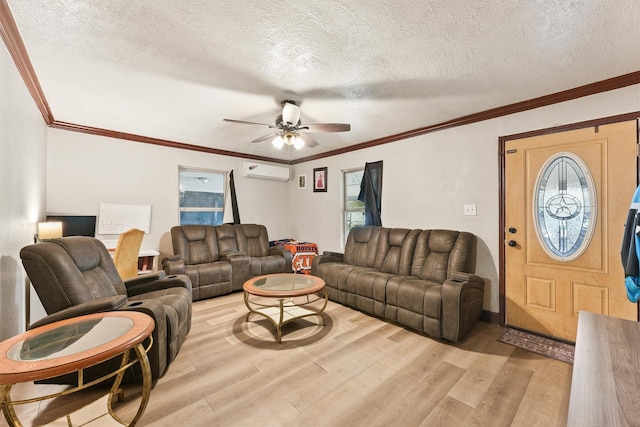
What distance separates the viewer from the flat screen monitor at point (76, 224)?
11.2ft

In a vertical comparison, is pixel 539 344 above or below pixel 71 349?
below

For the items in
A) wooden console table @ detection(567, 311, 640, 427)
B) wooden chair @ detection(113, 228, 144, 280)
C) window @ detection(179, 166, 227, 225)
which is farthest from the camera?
window @ detection(179, 166, 227, 225)

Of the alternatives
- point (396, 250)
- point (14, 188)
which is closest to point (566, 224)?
point (396, 250)

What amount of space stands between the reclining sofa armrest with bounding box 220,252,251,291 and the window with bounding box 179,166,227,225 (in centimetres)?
110

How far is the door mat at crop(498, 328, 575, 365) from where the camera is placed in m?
2.34

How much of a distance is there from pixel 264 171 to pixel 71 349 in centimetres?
445

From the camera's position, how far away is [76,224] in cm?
350

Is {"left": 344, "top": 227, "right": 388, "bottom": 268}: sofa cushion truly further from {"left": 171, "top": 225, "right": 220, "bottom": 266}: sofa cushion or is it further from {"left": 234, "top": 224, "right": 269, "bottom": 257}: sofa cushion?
{"left": 171, "top": 225, "right": 220, "bottom": 266}: sofa cushion

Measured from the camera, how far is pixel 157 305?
6.40 ft

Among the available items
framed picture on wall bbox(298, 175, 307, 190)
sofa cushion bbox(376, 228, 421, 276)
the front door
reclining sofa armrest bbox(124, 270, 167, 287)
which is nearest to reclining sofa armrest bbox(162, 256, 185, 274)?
reclining sofa armrest bbox(124, 270, 167, 287)

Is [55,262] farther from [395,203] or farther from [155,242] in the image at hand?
[395,203]

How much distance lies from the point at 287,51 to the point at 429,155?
8.11 feet

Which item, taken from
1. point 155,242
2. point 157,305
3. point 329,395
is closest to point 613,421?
point 329,395

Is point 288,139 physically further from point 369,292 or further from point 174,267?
point 174,267
